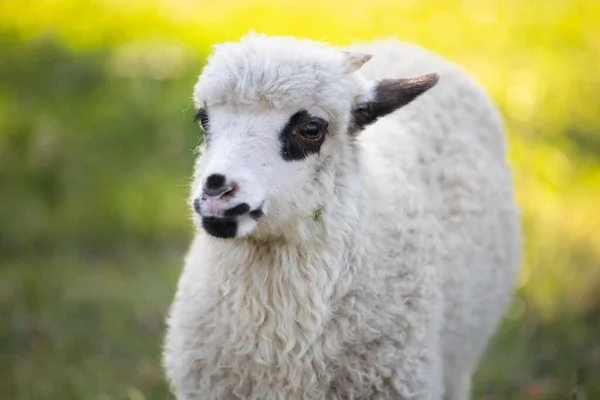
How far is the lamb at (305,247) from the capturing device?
→ 368 centimetres

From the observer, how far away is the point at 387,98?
405 cm

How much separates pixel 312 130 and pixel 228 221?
0.57m

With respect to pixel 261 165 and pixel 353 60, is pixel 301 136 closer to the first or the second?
pixel 261 165

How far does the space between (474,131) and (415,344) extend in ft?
5.49

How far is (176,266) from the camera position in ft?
24.5

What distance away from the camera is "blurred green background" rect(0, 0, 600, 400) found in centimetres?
609

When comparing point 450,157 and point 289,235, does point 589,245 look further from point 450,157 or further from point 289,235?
point 289,235

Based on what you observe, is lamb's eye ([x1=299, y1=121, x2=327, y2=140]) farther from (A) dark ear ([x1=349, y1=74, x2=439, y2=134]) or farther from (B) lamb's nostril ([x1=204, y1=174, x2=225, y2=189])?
(B) lamb's nostril ([x1=204, y1=174, x2=225, y2=189])

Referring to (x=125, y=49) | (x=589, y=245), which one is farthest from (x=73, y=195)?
(x=589, y=245)

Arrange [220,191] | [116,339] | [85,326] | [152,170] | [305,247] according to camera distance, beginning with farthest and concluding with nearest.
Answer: [152,170]
[85,326]
[116,339]
[305,247]
[220,191]

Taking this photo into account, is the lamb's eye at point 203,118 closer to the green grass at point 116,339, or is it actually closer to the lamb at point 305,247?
the lamb at point 305,247

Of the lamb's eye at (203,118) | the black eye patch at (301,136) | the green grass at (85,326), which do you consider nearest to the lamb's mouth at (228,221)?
the black eye patch at (301,136)

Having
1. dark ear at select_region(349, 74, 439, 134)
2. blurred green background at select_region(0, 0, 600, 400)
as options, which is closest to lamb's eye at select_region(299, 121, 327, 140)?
dark ear at select_region(349, 74, 439, 134)

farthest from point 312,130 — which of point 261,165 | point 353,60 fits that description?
point 353,60
